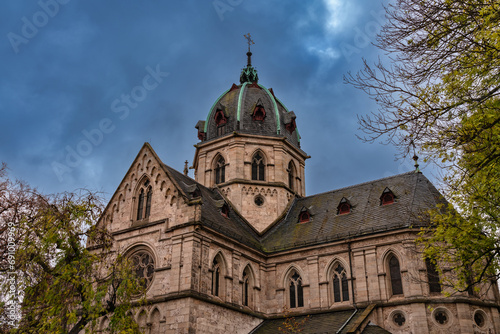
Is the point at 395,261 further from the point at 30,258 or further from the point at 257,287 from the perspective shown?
the point at 30,258

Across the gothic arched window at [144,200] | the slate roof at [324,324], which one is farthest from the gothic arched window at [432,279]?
the gothic arched window at [144,200]

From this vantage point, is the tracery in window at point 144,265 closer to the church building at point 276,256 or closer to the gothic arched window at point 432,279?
the church building at point 276,256

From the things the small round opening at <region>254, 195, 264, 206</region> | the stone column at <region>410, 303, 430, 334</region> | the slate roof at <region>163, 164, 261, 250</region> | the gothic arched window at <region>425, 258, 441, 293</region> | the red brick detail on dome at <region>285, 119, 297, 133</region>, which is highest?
the red brick detail on dome at <region>285, 119, 297, 133</region>

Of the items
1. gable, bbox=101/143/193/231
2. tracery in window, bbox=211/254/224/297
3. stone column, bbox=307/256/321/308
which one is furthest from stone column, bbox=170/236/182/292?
stone column, bbox=307/256/321/308

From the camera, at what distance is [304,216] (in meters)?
33.6

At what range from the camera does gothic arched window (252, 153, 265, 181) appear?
121 ft

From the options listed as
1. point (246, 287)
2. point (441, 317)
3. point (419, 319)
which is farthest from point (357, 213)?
point (246, 287)

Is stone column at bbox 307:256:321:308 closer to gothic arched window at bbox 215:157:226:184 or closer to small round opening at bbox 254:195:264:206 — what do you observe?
small round opening at bbox 254:195:264:206

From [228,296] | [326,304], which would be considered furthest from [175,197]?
[326,304]

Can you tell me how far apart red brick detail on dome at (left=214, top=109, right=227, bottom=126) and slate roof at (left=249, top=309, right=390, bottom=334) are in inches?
640

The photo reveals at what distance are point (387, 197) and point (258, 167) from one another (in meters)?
10.3

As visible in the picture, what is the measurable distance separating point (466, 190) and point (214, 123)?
26805mm

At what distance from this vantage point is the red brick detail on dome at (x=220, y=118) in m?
38.8

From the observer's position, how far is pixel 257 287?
29.6m
